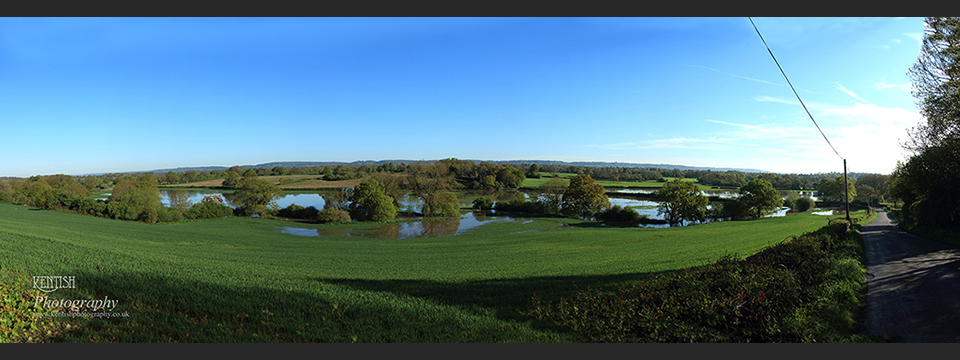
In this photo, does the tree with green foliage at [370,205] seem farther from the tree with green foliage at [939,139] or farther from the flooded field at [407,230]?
the tree with green foliage at [939,139]

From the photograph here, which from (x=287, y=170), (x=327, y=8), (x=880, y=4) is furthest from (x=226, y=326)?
(x=287, y=170)

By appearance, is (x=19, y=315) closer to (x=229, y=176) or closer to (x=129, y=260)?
(x=129, y=260)

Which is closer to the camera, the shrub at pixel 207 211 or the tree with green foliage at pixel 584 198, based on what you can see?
the shrub at pixel 207 211

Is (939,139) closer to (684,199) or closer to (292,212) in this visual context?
(684,199)

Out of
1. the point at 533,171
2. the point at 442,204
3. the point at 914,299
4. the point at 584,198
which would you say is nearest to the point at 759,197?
the point at 584,198

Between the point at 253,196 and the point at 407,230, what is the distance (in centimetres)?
2014

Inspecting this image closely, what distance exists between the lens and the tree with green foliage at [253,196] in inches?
1400

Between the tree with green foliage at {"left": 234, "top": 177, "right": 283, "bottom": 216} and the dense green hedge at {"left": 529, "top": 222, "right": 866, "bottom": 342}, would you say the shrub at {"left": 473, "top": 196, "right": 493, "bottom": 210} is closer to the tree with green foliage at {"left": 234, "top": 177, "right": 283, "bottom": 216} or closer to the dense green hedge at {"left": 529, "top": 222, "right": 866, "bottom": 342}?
the tree with green foliage at {"left": 234, "top": 177, "right": 283, "bottom": 216}

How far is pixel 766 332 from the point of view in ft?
13.3

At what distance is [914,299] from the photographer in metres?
6.19

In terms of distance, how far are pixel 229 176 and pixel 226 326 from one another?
5105cm

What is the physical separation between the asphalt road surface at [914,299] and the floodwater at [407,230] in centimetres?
2243

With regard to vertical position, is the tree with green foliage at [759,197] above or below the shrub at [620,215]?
above

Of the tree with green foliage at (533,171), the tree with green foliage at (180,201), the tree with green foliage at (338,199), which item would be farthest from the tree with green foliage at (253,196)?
the tree with green foliage at (533,171)
